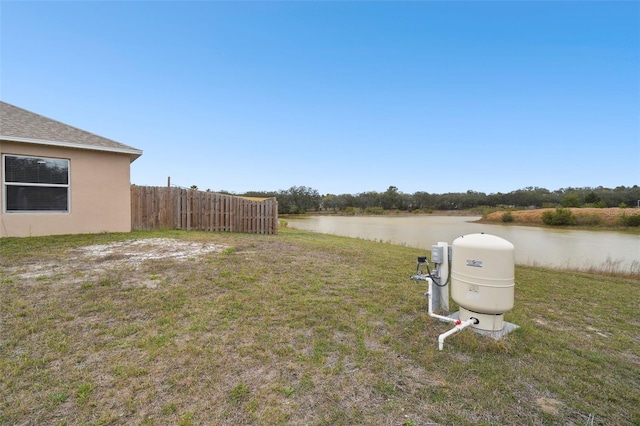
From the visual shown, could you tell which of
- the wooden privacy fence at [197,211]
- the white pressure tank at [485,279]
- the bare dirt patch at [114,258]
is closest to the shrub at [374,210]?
the wooden privacy fence at [197,211]

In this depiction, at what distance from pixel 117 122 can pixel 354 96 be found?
11227 mm

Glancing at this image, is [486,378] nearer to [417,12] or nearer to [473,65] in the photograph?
[417,12]

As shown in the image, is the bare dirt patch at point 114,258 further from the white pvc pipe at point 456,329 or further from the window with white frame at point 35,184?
the white pvc pipe at point 456,329

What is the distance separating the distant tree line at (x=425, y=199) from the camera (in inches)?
1537

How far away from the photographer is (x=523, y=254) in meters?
10.5

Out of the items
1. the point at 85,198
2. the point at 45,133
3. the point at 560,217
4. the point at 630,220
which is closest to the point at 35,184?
the point at 85,198

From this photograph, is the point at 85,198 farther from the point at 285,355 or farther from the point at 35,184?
the point at 285,355

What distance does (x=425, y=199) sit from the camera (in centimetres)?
5622

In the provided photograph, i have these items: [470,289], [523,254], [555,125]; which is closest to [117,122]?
[470,289]

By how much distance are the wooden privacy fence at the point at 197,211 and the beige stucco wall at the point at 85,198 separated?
2.69 feet

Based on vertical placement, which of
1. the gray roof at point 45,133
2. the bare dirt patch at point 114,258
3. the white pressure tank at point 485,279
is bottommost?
the bare dirt patch at point 114,258

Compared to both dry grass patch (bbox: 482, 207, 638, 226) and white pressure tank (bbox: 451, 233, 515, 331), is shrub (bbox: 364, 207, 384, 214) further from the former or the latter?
white pressure tank (bbox: 451, 233, 515, 331)

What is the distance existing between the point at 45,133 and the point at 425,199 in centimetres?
5689

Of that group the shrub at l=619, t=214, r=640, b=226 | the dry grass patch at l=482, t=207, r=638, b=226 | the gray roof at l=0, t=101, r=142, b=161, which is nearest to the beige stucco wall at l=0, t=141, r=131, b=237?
the gray roof at l=0, t=101, r=142, b=161
